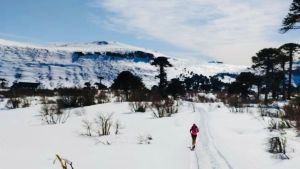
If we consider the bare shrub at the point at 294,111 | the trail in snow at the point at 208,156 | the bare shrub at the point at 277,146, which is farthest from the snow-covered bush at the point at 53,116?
the bare shrub at the point at 277,146

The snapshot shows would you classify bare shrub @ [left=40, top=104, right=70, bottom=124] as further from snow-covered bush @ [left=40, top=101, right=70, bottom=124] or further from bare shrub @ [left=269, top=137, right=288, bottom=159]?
bare shrub @ [left=269, top=137, right=288, bottom=159]

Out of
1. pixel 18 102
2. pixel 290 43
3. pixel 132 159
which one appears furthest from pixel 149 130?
pixel 290 43

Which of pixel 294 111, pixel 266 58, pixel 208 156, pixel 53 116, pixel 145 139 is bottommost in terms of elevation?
pixel 208 156

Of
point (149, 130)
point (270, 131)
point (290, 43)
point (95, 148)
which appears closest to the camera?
point (95, 148)

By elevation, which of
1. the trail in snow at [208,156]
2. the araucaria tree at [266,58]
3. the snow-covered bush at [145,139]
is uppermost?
the araucaria tree at [266,58]

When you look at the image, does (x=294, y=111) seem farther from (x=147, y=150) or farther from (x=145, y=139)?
(x=147, y=150)

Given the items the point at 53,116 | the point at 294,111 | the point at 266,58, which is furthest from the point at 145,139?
the point at 266,58

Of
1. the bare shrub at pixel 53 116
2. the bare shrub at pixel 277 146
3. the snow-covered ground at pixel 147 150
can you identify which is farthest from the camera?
the bare shrub at pixel 53 116

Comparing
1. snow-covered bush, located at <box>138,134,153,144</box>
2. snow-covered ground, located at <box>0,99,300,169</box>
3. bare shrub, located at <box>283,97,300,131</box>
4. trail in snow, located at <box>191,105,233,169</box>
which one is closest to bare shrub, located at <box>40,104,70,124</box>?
snow-covered ground, located at <box>0,99,300,169</box>

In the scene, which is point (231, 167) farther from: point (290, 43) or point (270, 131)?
point (290, 43)

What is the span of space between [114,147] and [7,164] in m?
4.36

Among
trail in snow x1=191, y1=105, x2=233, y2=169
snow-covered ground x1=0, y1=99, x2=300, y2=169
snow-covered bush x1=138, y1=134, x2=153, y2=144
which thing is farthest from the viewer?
snow-covered bush x1=138, y1=134, x2=153, y2=144

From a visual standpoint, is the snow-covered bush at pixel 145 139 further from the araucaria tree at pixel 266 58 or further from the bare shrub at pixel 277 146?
the araucaria tree at pixel 266 58

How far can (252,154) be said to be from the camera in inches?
547
